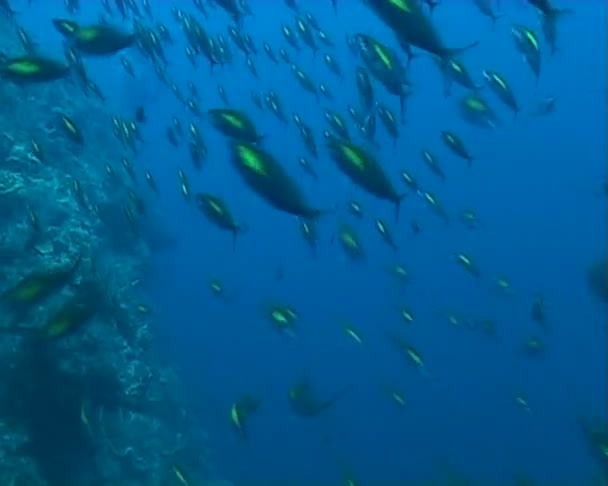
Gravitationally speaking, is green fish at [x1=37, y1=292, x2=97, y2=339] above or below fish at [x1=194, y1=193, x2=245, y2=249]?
below

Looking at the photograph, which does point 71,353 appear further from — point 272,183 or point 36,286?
point 272,183

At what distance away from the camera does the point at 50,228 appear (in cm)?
1071

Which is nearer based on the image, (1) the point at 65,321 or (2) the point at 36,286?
(2) the point at 36,286

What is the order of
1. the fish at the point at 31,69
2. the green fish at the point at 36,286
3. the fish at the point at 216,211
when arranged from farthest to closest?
the fish at the point at 31,69 → the fish at the point at 216,211 → the green fish at the point at 36,286

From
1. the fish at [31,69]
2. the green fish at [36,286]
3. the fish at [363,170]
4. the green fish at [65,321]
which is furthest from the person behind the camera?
the fish at [31,69]

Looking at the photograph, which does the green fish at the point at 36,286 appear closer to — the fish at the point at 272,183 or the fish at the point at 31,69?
the fish at the point at 272,183

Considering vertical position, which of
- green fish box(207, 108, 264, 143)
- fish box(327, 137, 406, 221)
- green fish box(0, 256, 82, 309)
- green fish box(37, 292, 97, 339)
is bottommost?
green fish box(37, 292, 97, 339)

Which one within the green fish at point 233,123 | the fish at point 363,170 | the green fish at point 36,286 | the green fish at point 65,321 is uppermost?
the fish at point 363,170

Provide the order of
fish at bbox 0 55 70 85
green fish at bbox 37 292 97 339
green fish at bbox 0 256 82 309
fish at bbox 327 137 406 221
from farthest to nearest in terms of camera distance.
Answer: fish at bbox 0 55 70 85, green fish at bbox 37 292 97 339, green fish at bbox 0 256 82 309, fish at bbox 327 137 406 221

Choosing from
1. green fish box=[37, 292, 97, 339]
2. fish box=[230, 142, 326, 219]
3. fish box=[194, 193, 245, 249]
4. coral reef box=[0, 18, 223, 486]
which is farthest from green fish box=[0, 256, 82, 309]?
coral reef box=[0, 18, 223, 486]

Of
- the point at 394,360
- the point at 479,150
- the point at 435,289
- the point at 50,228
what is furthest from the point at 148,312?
the point at 479,150

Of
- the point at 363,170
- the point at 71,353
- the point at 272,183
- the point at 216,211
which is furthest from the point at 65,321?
the point at 71,353

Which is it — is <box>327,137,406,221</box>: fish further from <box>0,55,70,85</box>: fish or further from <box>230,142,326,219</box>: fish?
<box>0,55,70,85</box>: fish

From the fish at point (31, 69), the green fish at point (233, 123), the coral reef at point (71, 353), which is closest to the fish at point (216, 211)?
the green fish at point (233, 123)
